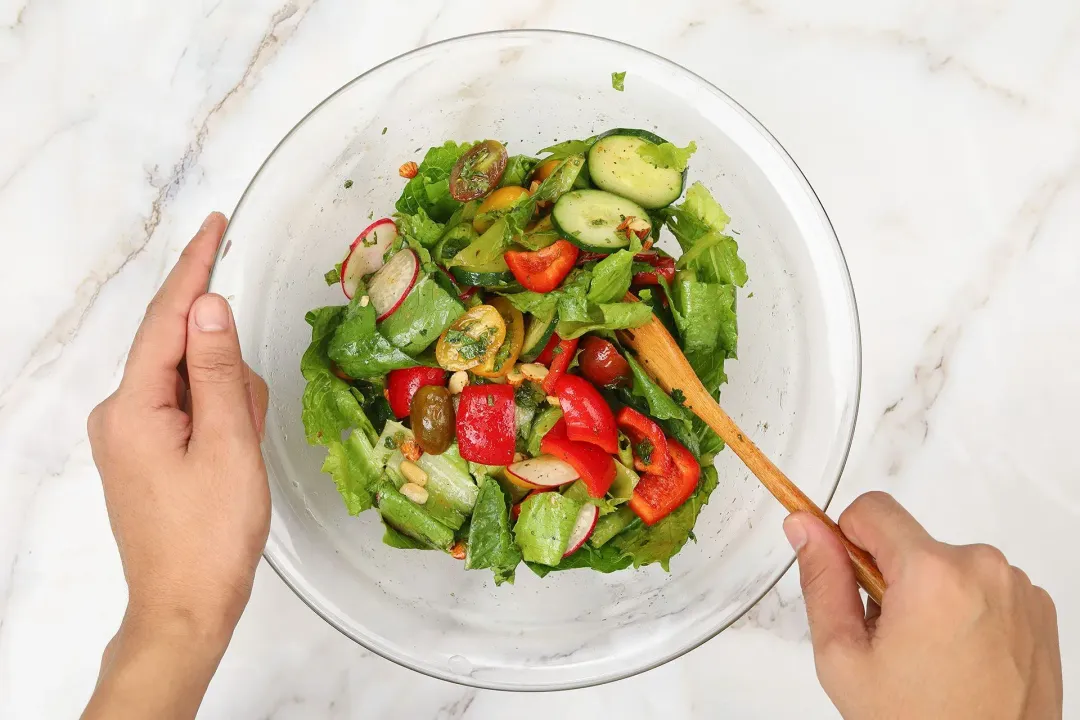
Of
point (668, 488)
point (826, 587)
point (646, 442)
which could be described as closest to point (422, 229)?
point (646, 442)

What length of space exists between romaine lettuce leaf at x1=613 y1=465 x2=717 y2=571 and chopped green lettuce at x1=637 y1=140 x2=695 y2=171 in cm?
89

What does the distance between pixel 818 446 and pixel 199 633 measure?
165 centimetres

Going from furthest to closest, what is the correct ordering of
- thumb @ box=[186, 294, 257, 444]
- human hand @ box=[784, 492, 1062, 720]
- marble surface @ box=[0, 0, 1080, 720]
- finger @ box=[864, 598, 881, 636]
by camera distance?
marble surface @ box=[0, 0, 1080, 720]
thumb @ box=[186, 294, 257, 444]
finger @ box=[864, 598, 881, 636]
human hand @ box=[784, 492, 1062, 720]

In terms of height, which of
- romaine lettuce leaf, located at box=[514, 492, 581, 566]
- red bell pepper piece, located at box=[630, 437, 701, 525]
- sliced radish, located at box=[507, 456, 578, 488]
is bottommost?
red bell pepper piece, located at box=[630, 437, 701, 525]

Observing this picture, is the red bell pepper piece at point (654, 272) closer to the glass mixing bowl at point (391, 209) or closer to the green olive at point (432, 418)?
the glass mixing bowl at point (391, 209)

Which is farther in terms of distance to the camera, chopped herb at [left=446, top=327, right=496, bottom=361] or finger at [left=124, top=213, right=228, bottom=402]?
chopped herb at [left=446, top=327, right=496, bottom=361]

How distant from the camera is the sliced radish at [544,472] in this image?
2088mm

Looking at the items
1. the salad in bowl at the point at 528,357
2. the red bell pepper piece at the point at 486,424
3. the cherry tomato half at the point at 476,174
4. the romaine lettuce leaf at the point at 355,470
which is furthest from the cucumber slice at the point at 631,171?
the romaine lettuce leaf at the point at 355,470

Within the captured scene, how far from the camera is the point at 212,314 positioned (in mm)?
1886

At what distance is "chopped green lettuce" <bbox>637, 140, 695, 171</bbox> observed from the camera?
2066 millimetres

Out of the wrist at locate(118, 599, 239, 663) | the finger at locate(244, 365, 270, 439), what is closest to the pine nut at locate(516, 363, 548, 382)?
the finger at locate(244, 365, 270, 439)

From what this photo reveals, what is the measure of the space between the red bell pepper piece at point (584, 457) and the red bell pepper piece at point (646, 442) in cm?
9

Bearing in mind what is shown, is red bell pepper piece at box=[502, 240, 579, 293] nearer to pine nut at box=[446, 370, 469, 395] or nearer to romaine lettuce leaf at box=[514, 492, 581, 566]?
pine nut at box=[446, 370, 469, 395]

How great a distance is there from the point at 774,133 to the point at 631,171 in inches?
27.1
